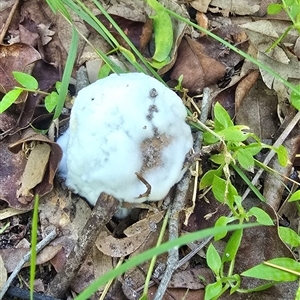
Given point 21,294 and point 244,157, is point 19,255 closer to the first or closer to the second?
point 21,294

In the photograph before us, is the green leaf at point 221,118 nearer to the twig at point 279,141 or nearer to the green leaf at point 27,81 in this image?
the twig at point 279,141

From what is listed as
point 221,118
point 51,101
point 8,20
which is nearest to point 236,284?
point 221,118

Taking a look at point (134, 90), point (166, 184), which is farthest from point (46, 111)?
point (166, 184)

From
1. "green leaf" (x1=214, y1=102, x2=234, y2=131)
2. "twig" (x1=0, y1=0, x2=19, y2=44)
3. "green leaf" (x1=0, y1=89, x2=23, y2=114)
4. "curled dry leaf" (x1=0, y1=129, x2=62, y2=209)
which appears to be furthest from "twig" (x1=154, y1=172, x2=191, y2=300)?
"twig" (x1=0, y1=0, x2=19, y2=44)

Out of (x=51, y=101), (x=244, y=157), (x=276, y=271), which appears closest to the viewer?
(x=276, y=271)

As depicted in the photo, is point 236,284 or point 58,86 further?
point 58,86

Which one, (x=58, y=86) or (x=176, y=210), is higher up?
(x=58, y=86)

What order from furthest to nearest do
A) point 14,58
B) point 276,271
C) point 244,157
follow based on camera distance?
point 14,58
point 244,157
point 276,271

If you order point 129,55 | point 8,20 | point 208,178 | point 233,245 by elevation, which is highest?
point 8,20
